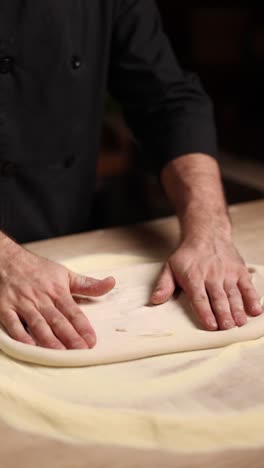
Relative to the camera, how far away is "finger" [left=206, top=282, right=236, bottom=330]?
95cm

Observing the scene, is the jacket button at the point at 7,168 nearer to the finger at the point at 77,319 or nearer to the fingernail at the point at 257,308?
the finger at the point at 77,319

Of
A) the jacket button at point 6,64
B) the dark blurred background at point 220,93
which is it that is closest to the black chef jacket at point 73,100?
the jacket button at point 6,64

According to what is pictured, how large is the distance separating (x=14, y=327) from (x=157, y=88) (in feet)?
2.33

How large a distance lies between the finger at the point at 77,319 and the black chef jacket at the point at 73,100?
44cm

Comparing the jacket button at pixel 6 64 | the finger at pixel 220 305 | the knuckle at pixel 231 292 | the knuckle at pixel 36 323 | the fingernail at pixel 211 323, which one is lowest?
the knuckle at pixel 231 292

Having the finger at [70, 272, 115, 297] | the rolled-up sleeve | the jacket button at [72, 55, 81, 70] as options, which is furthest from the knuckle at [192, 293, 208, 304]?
the jacket button at [72, 55, 81, 70]

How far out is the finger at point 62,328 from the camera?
34.8 inches

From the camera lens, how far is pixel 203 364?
0.87m

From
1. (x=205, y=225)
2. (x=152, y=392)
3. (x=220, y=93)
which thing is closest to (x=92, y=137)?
(x=205, y=225)

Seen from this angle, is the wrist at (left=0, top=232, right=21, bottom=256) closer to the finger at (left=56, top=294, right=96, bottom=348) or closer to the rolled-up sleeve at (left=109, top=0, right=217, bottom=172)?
the finger at (left=56, top=294, right=96, bottom=348)

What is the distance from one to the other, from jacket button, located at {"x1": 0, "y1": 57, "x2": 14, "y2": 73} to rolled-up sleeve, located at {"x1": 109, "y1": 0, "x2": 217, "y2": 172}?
0.28 m

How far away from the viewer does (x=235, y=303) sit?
1.00 metres

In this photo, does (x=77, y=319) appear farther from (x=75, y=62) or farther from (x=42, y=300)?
(x=75, y=62)

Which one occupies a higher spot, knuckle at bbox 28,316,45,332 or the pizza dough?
knuckle at bbox 28,316,45,332
